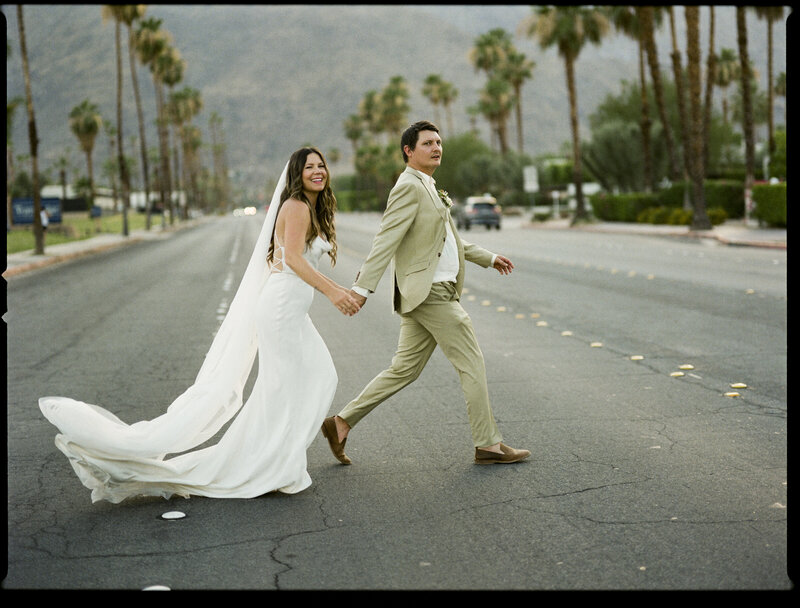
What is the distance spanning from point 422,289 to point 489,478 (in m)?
1.12

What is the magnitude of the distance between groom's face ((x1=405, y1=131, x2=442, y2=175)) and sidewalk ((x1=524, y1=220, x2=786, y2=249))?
2130cm

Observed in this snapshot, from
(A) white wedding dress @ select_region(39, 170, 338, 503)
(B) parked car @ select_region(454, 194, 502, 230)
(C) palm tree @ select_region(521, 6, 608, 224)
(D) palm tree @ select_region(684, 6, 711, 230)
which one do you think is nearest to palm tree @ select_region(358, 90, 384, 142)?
(C) palm tree @ select_region(521, 6, 608, 224)

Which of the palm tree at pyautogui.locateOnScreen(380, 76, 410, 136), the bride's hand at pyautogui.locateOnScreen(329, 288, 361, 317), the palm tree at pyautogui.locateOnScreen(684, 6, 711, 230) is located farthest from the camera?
the palm tree at pyautogui.locateOnScreen(380, 76, 410, 136)

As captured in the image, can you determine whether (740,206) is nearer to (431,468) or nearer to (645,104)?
→ (645,104)

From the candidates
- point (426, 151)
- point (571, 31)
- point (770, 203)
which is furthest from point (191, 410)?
point (571, 31)

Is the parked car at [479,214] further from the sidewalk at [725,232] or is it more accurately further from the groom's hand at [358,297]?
the groom's hand at [358,297]

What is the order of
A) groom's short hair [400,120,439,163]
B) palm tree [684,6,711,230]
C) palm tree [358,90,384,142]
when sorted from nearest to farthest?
groom's short hair [400,120,439,163], palm tree [684,6,711,230], palm tree [358,90,384,142]

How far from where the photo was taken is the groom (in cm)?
575

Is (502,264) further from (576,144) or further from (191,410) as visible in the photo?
(576,144)

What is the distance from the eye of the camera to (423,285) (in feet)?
19.0

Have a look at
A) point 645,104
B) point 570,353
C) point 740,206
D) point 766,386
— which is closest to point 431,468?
point 766,386

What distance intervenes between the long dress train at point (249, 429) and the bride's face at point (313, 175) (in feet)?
0.94

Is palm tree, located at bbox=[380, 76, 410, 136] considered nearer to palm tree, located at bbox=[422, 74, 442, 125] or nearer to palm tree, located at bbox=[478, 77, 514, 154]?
palm tree, located at bbox=[422, 74, 442, 125]

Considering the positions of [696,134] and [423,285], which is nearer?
[423,285]
